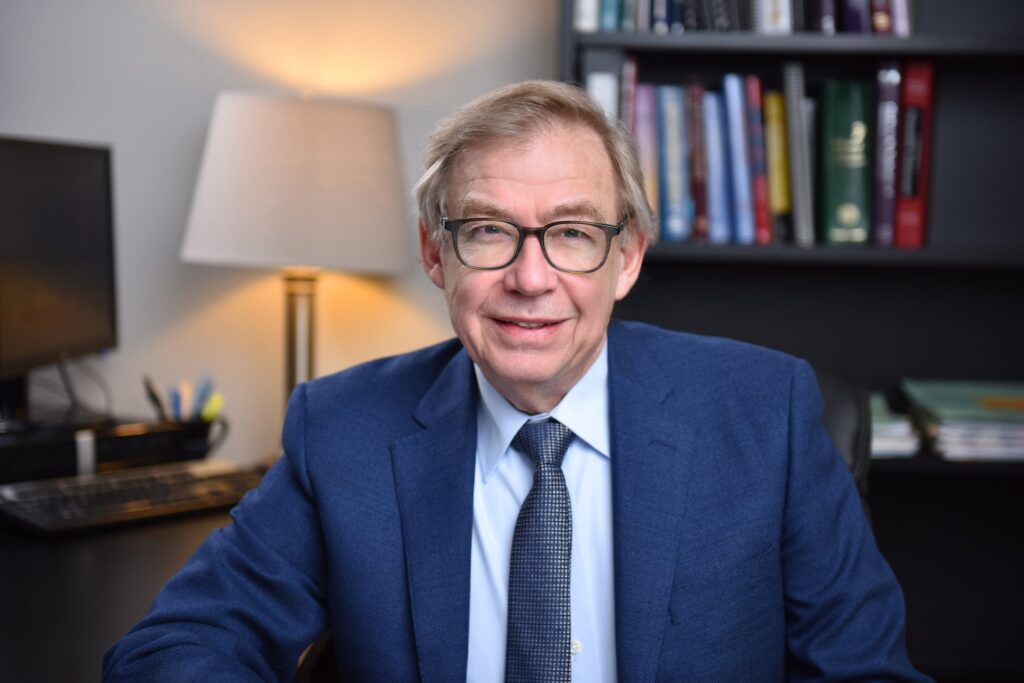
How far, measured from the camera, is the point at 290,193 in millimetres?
2209

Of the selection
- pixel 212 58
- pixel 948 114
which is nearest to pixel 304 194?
pixel 212 58

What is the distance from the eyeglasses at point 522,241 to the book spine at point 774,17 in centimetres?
108

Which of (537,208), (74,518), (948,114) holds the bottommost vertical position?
(74,518)

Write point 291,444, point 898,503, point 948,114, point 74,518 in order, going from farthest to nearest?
1. point 898,503
2. point 948,114
3. point 74,518
4. point 291,444

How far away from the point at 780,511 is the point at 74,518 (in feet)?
3.59

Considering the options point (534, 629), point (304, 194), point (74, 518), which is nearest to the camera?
point (534, 629)

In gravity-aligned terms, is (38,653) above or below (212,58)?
below

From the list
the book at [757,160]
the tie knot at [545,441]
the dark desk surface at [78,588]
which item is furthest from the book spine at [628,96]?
the dark desk surface at [78,588]

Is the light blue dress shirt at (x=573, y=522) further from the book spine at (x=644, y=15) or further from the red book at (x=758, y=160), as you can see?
the book spine at (x=644, y=15)

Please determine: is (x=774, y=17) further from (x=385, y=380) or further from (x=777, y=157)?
(x=385, y=380)

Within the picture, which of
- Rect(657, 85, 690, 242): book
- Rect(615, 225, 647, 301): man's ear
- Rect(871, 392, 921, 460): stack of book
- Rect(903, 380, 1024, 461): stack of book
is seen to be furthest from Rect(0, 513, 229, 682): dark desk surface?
A: Rect(903, 380, 1024, 461): stack of book

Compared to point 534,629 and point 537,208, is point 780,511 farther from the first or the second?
point 537,208

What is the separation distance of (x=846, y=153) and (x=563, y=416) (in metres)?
1.15

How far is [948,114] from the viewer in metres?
2.39
